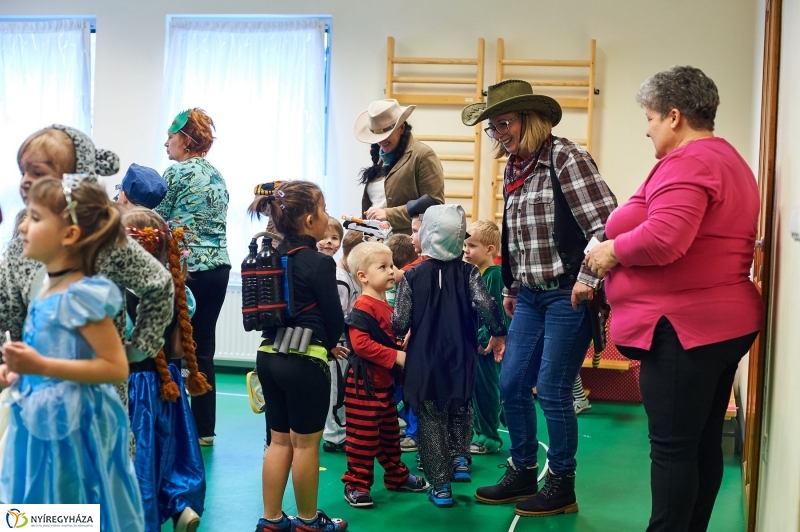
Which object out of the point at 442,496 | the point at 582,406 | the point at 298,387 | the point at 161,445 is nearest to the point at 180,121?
the point at 298,387

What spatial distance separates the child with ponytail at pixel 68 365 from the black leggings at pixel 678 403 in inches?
53.1

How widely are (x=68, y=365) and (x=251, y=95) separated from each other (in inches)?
204

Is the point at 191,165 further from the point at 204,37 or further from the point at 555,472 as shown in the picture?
the point at 204,37

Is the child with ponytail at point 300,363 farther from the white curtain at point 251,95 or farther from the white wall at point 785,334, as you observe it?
the white curtain at point 251,95

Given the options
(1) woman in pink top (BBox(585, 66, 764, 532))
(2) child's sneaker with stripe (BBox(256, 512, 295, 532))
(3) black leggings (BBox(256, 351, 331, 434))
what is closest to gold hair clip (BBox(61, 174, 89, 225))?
(3) black leggings (BBox(256, 351, 331, 434))

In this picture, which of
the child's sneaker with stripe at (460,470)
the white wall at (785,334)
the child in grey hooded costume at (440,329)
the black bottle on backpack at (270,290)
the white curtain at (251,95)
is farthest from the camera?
the white curtain at (251,95)

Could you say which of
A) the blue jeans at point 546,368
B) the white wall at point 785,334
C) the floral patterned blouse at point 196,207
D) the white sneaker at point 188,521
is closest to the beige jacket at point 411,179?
the floral patterned blouse at point 196,207

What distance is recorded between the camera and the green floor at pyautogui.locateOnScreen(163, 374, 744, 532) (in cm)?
324

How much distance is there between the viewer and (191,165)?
4.02m

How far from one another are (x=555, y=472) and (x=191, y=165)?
2104mm

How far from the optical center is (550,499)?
3291 millimetres

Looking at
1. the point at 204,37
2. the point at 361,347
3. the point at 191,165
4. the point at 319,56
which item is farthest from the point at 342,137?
the point at 361,347

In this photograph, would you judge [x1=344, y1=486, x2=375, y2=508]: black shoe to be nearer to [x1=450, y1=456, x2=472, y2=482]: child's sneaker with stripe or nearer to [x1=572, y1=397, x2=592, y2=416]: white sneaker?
[x1=450, y1=456, x2=472, y2=482]: child's sneaker with stripe

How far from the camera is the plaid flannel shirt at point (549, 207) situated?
305 cm
